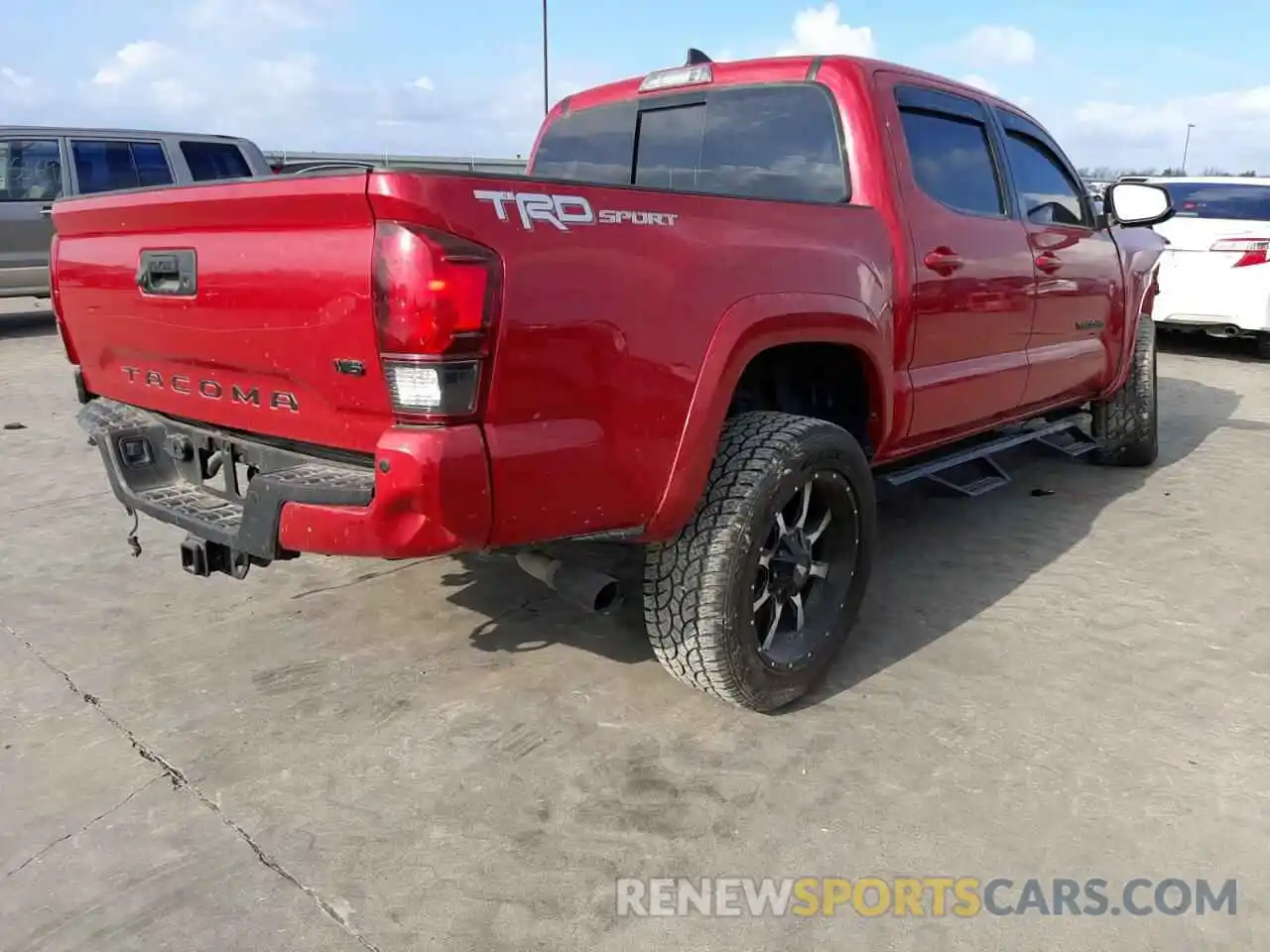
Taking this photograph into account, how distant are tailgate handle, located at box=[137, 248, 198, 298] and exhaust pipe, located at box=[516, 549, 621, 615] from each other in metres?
1.12

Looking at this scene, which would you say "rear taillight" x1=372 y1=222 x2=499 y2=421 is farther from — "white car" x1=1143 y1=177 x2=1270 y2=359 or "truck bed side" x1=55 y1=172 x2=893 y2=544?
"white car" x1=1143 y1=177 x2=1270 y2=359

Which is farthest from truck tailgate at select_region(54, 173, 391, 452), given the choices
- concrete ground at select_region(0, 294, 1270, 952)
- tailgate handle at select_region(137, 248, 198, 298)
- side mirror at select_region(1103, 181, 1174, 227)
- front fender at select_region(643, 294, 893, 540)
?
side mirror at select_region(1103, 181, 1174, 227)

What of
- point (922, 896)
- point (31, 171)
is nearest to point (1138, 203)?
point (922, 896)

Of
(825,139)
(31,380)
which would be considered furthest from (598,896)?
(31,380)

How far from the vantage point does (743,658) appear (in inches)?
111

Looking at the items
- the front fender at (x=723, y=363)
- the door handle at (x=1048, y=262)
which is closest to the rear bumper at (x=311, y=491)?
the front fender at (x=723, y=363)

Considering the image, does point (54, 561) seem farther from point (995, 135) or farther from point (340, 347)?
point (995, 135)

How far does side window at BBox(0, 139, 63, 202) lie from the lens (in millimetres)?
10203

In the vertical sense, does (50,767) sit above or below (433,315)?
below

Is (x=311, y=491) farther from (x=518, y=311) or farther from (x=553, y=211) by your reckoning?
(x=553, y=211)

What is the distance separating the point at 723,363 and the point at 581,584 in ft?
2.28

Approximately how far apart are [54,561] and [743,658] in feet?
9.88

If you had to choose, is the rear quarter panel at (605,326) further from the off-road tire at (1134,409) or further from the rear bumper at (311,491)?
the off-road tire at (1134,409)

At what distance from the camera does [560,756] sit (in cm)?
277
